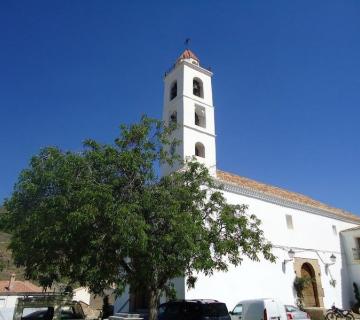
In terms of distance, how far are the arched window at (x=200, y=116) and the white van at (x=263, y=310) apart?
40.3 feet

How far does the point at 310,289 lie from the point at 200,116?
13.3m

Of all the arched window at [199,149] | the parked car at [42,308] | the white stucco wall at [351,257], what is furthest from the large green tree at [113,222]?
the white stucco wall at [351,257]

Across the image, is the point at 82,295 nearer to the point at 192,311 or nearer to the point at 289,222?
the point at 289,222

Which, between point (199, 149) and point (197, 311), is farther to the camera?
point (199, 149)

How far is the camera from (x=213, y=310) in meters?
11.1

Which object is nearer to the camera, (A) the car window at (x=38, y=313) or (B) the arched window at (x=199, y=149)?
(A) the car window at (x=38, y=313)

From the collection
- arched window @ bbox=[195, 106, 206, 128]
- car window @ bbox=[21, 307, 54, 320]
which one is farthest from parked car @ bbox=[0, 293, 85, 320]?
arched window @ bbox=[195, 106, 206, 128]

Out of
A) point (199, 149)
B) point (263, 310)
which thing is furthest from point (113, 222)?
point (199, 149)

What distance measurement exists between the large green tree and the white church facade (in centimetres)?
574

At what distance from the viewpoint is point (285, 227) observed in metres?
22.3

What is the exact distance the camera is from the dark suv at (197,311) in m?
10.9

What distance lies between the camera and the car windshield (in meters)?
10.9

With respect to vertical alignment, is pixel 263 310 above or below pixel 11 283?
below

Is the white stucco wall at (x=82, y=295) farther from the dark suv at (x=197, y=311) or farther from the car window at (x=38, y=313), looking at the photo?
the car window at (x=38, y=313)
